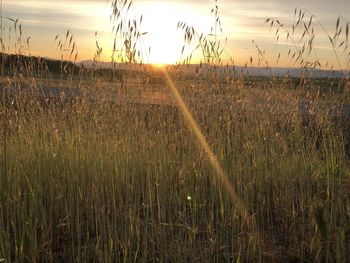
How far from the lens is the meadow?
9.46ft

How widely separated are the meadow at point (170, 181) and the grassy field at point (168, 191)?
13 millimetres

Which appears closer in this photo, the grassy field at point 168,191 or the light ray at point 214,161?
the grassy field at point 168,191

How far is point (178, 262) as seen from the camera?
2.68 metres

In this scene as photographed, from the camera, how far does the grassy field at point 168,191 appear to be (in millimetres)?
2859

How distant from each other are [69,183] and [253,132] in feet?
6.14

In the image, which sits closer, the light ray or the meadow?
the meadow

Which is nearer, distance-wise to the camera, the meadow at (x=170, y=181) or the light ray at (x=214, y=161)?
the meadow at (x=170, y=181)

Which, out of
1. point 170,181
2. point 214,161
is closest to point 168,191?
point 170,181

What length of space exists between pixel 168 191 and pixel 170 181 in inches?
3.8

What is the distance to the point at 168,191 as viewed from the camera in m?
3.70

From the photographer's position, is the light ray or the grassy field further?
the light ray

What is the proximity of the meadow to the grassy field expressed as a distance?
0.04 ft

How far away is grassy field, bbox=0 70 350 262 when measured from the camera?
2.86 metres

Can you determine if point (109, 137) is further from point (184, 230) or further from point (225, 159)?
point (184, 230)
